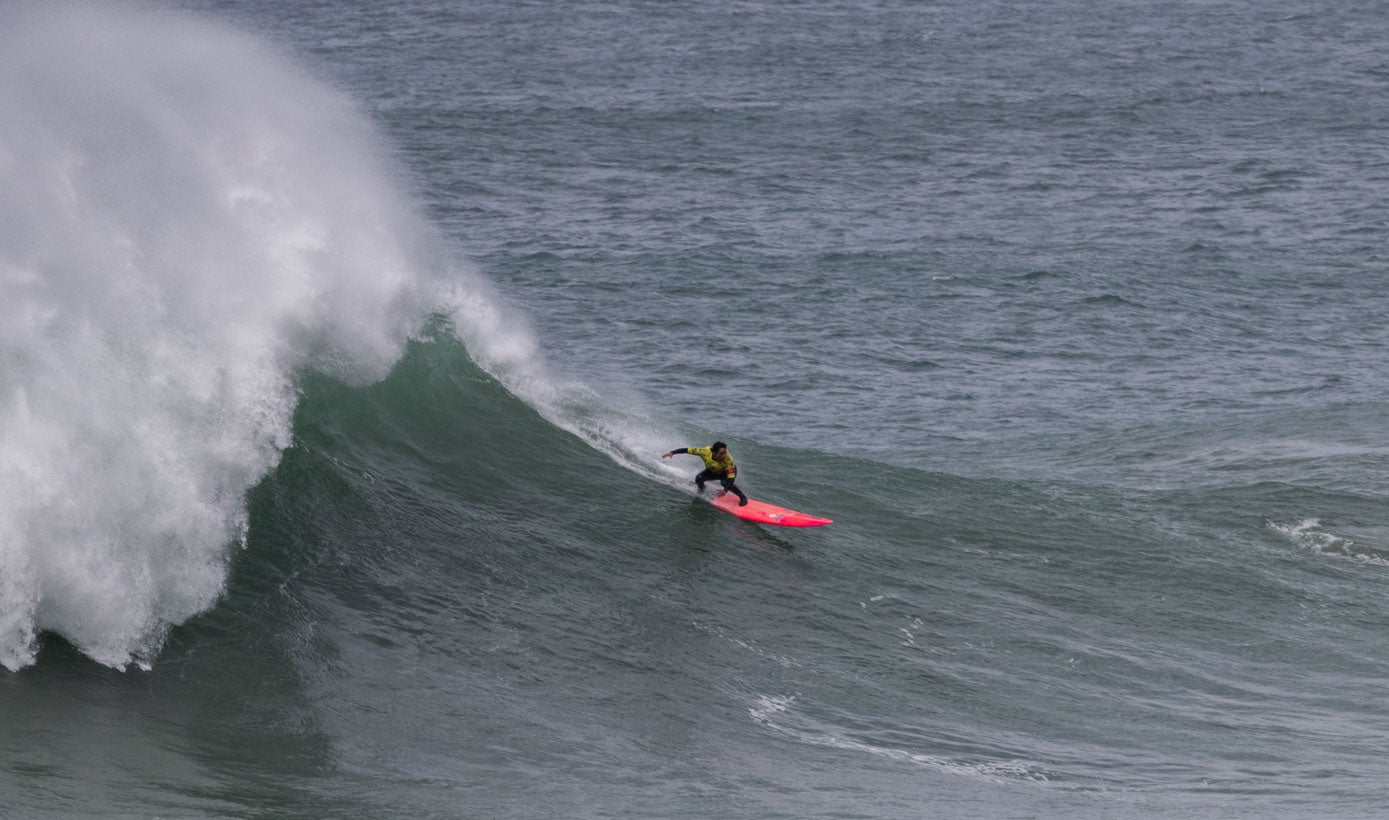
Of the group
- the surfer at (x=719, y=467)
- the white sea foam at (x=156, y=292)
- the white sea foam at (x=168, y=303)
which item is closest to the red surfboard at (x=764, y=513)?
the surfer at (x=719, y=467)

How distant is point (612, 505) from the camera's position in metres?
19.1

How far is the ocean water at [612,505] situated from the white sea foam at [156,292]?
53 mm

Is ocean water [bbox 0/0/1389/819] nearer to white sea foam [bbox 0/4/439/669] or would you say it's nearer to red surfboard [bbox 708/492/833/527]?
white sea foam [bbox 0/4/439/669]

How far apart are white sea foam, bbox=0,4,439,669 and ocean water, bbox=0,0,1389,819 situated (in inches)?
2.1

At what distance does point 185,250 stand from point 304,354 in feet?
6.74

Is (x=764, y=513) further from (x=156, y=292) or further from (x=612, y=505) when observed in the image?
(x=156, y=292)

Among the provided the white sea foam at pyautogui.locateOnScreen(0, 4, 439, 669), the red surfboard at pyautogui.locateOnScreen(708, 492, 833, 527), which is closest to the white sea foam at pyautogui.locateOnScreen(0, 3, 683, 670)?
the white sea foam at pyautogui.locateOnScreen(0, 4, 439, 669)

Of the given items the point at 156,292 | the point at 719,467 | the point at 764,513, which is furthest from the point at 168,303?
the point at 764,513

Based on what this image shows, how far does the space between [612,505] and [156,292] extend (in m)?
5.98

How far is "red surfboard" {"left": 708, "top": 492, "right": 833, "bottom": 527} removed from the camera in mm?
18984

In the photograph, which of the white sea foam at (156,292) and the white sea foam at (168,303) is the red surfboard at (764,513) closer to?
the white sea foam at (168,303)

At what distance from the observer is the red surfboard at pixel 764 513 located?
18984 millimetres

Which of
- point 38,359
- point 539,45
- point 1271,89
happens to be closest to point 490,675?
point 38,359

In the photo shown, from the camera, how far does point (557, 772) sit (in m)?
12.6
